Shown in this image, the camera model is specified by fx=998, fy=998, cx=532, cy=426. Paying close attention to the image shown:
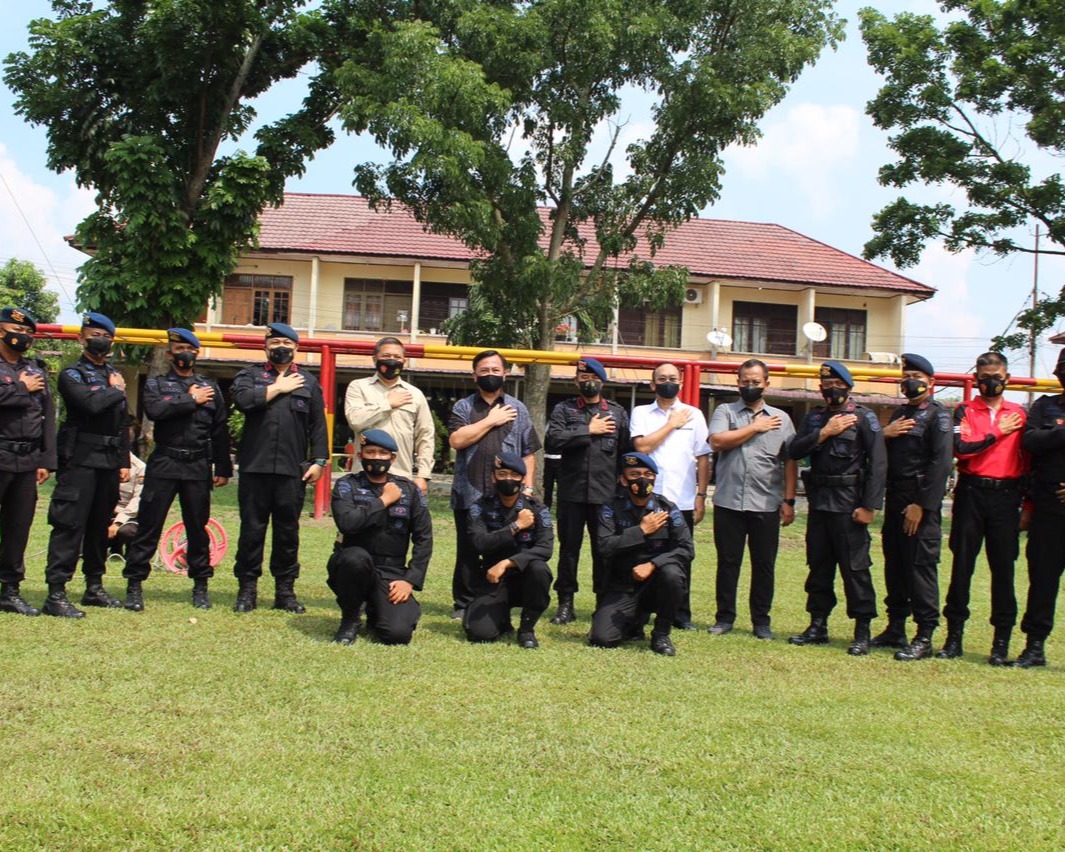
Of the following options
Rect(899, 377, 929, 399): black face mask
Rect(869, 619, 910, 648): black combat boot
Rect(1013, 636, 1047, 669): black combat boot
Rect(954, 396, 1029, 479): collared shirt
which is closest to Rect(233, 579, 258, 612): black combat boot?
Rect(869, 619, 910, 648): black combat boot

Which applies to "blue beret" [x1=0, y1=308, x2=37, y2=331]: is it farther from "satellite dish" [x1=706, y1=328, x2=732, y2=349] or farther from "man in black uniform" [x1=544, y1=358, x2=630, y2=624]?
"satellite dish" [x1=706, y1=328, x2=732, y2=349]

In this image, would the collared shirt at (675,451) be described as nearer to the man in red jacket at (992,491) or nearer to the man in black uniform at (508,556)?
the man in black uniform at (508,556)

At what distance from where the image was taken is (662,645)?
6.17 metres

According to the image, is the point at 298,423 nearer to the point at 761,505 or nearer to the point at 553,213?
the point at 761,505

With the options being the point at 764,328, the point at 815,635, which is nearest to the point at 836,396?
the point at 815,635

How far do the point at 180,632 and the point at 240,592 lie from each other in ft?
2.76

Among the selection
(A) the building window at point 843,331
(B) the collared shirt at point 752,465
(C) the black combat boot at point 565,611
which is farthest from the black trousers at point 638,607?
(A) the building window at point 843,331

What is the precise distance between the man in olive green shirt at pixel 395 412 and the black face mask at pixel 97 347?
5.22 feet

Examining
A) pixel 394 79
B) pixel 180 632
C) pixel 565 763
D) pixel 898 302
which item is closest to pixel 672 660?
pixel 565 763

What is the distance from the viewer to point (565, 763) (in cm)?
395

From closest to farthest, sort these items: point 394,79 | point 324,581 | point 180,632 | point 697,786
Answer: point 697,786, point 180,632, point 324,581, point 394,79

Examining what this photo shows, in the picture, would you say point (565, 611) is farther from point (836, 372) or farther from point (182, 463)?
point (182, 463)

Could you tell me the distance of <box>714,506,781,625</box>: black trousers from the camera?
6.93 meters

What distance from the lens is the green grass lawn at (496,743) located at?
10.9 feet
